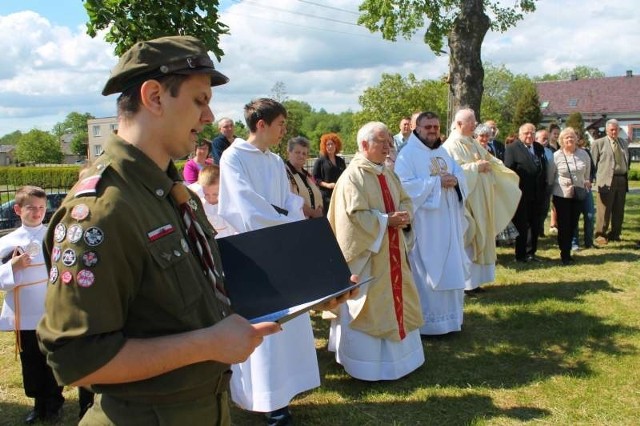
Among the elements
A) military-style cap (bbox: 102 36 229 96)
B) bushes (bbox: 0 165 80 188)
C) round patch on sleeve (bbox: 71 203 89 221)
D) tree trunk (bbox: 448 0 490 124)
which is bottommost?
bushes (bbox: 0 165 80 188)

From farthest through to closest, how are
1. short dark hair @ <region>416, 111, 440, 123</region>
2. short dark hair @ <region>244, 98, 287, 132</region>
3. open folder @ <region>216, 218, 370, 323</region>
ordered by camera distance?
short dark hair @ <region>416, 111, 440, 123</region>
short dark hair @ <region>244, 98, 287, 132</region>
open folder @ <region>216, 218, 370, 323</region>

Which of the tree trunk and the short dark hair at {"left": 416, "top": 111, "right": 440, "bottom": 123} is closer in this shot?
the short dark hair at {"left": 416, "top": 111, "right": 440, "bottom": 123}

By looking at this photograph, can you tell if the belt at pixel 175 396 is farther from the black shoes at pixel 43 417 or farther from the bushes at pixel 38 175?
the bushes at pixel 38 175

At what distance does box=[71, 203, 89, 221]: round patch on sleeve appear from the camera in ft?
4.45

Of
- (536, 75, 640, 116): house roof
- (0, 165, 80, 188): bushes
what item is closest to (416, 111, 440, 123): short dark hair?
(0, 165, 80, 188): bushes

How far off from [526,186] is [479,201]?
6.99ft

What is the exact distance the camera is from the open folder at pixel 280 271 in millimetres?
1941

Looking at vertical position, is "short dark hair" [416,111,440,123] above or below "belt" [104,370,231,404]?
above

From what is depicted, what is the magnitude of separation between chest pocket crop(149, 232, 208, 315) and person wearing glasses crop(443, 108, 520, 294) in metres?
6.03

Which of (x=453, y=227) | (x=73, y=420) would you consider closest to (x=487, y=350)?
(x=453, y=227)

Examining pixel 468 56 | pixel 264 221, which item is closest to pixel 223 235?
pixel 264 221

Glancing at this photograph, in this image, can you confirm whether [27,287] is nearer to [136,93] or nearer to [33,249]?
[33,249]

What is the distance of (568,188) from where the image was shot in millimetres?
8875

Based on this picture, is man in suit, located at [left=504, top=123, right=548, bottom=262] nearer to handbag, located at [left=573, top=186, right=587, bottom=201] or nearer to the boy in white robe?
handbag, located at [left=573, top=186, right=587, bottom=201]
